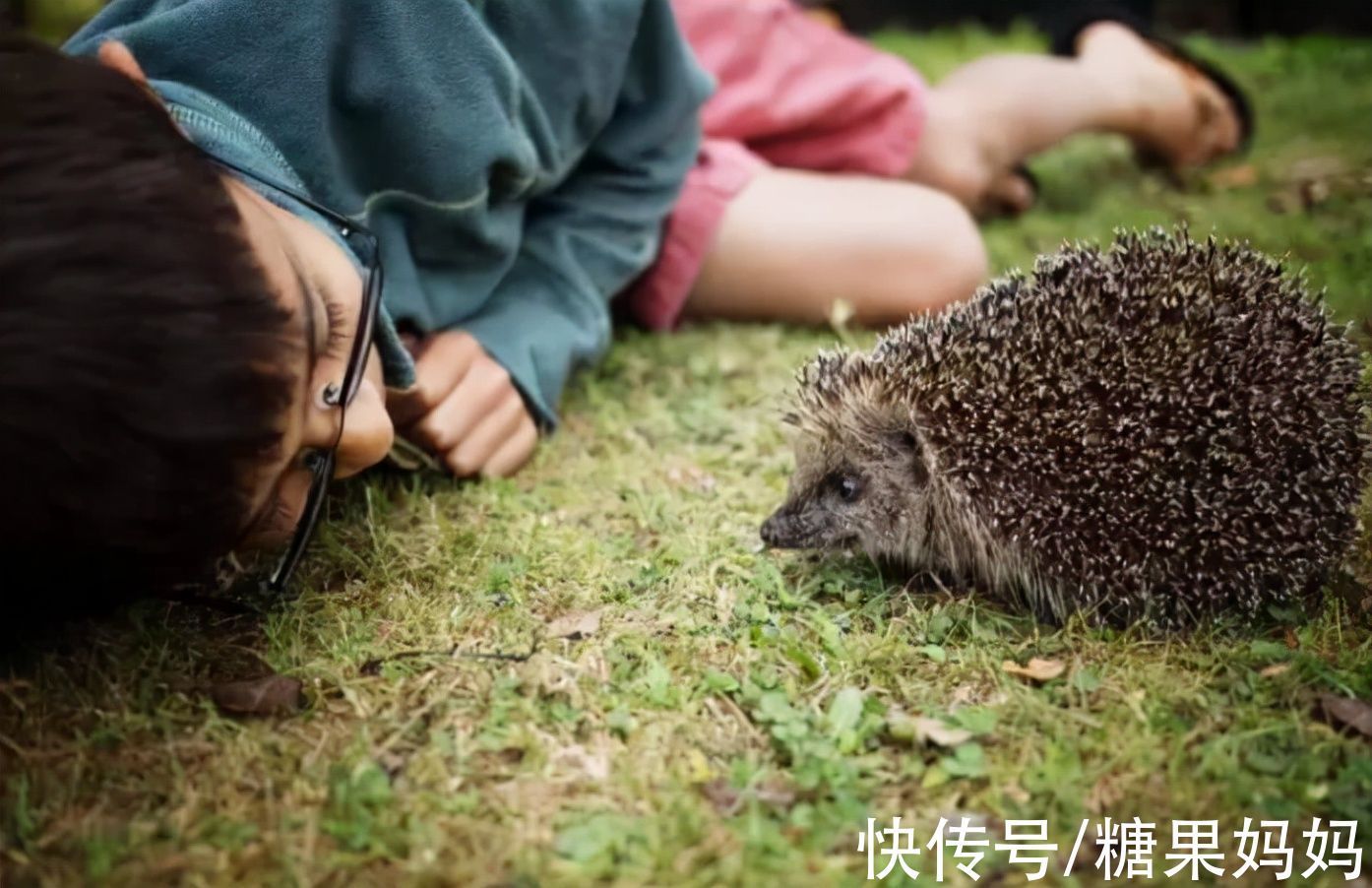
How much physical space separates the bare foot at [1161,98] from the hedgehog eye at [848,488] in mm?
2554

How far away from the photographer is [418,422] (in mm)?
2479

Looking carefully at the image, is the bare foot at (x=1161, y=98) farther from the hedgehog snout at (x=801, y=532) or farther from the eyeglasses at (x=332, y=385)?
the eyeglasses at (x=332, y=385)

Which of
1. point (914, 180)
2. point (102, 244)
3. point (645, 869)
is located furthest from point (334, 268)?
point (914, 180)

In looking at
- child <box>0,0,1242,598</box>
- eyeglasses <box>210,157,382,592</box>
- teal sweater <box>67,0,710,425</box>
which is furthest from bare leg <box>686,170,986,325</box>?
eyeglasses <box>210,157,382,592</box>

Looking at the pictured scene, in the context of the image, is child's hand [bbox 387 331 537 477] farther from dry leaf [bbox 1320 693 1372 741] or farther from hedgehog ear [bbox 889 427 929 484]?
dry leaf [bbox 1320 693 1372 741]

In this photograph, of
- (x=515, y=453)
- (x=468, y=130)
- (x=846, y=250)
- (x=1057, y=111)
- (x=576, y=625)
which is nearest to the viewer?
(x=576, y=625)

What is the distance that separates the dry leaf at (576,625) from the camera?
1940 millimetres

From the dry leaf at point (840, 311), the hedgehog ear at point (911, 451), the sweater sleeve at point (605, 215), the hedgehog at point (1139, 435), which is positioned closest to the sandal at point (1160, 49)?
the dry leaf at point (840, 311)

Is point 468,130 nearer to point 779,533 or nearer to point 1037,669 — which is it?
point 779,533

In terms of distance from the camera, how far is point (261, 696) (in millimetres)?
1743

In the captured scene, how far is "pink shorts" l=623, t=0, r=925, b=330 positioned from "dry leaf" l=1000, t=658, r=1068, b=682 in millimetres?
1743

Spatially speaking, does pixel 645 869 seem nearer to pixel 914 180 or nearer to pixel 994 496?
pixel 994 496

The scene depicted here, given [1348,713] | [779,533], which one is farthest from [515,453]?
[1348,713]

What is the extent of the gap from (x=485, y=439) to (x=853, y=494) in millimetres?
835
